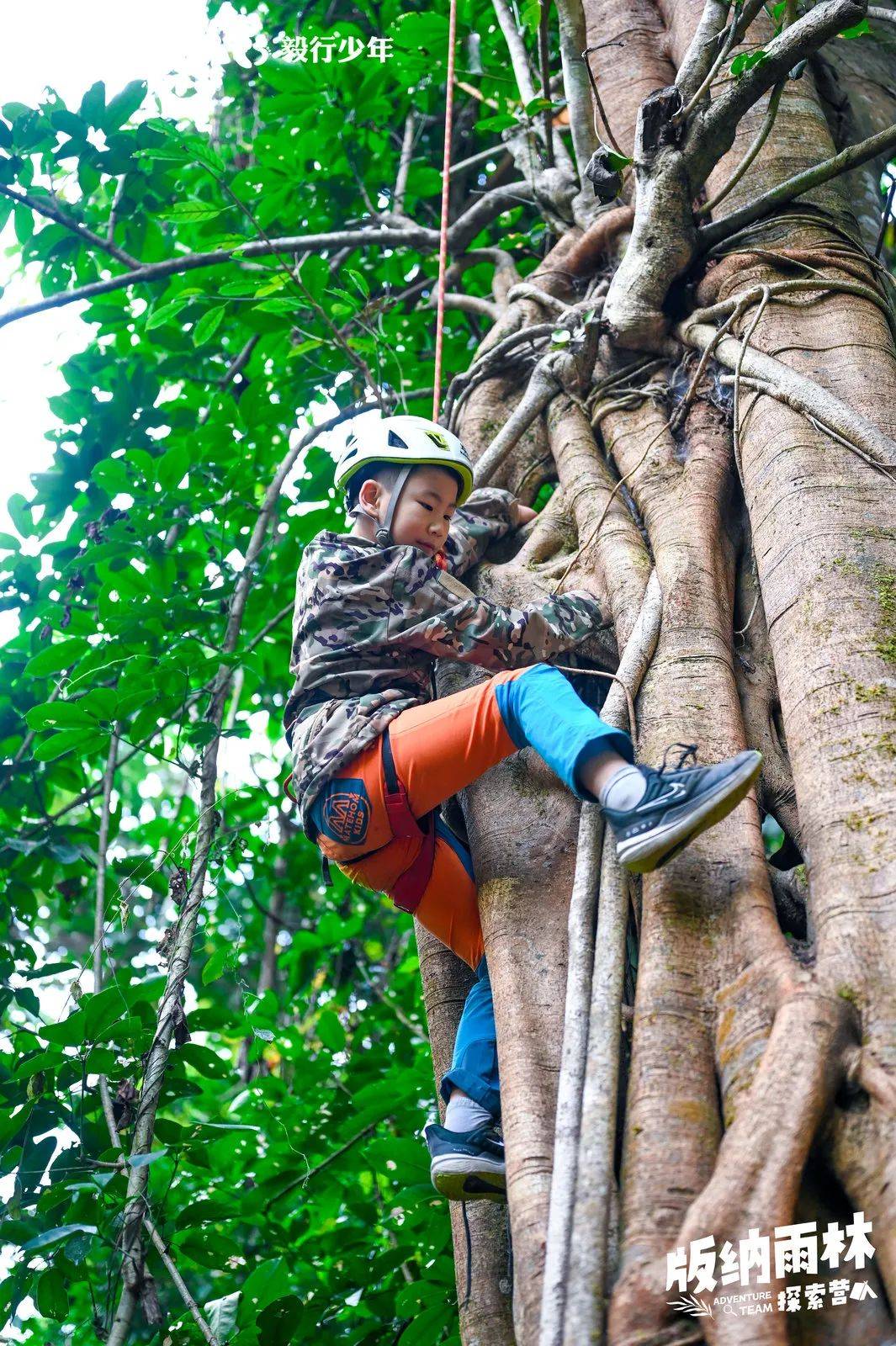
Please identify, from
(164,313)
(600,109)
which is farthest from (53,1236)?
(600,109)

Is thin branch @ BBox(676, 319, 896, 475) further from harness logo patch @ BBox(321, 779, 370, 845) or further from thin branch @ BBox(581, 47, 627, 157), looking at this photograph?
harness logo patch @ BBox(321, 779, 370, 845)

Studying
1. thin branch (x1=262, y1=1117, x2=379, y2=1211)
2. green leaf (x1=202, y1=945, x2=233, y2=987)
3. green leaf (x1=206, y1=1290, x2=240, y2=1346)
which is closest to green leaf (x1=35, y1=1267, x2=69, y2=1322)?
green leaf (x1=206, y1=1290, x2=240, y2=1346)

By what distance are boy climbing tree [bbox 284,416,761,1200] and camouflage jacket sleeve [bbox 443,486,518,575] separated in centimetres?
12

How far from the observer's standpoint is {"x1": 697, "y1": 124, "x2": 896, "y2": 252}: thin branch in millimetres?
3680

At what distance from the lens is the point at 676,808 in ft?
7.55

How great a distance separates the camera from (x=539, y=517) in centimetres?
381

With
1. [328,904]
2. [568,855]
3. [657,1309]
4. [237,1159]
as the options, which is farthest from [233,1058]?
[657,1309]

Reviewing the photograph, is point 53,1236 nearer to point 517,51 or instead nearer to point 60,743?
point 60,743

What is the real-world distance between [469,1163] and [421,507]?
1642 millimetres

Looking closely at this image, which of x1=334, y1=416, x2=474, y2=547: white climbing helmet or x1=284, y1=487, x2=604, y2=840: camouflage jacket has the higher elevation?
x1=334, y1=416, x2=474, y2=547: white climbing helmet

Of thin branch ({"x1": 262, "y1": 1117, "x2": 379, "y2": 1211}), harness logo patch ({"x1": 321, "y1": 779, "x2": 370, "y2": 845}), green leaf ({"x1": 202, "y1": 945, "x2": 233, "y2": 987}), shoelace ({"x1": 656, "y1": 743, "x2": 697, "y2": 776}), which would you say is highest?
green leaf ({"x1": 202, "y1": 945, "x2": 233, "y2": 987})

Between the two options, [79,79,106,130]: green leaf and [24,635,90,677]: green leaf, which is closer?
[24,635,90,677]: green leaf

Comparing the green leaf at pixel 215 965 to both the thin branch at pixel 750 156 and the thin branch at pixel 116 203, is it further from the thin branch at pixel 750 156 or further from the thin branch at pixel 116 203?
the thin branch at pixel 116 203

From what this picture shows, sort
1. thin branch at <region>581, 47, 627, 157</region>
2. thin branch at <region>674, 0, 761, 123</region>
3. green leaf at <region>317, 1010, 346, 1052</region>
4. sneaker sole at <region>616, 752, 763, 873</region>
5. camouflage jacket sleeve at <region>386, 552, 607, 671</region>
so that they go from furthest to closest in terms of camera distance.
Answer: green leaf at <region>317, 1010, 346, 1052</region>, thin branch at <region>581, 47, 627, 157</region>, thin branch at <region>674, 0, 761, 123</region>, camouflage jacket sleeve at <region>386, 552, 607, 671</region>, sneaker sole at <region>616, 752, 763, 873</region>
